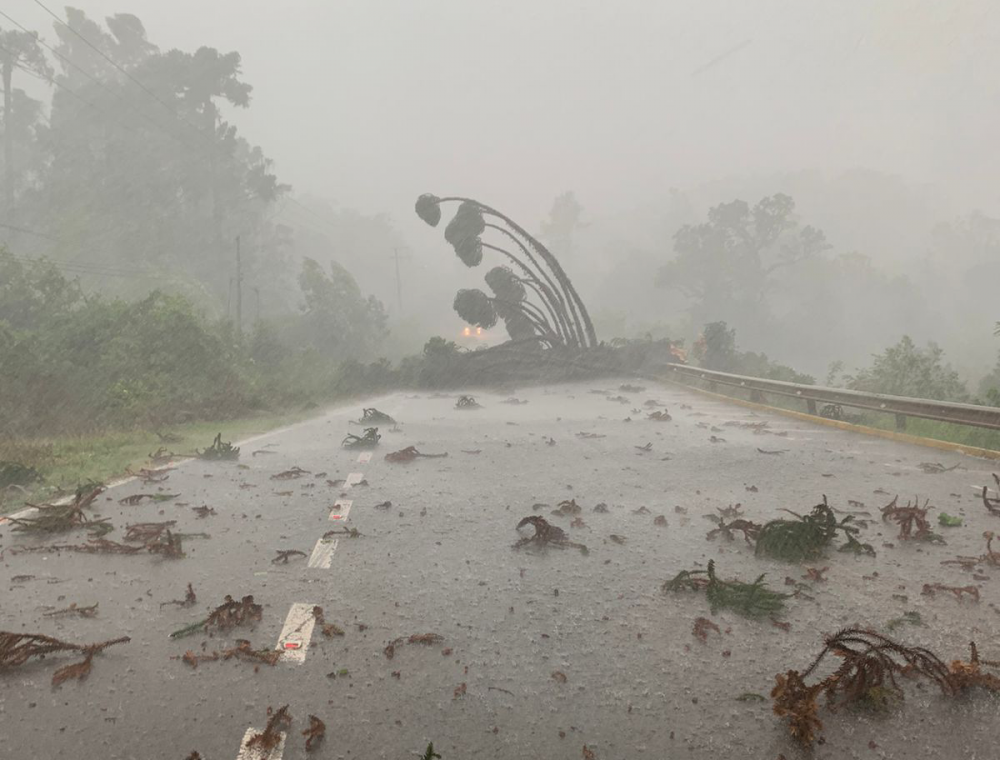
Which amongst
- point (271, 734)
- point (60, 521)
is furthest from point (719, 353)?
point (271, 734)

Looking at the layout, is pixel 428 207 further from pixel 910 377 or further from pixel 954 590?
pixel 954 590

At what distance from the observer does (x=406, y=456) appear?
9703mm

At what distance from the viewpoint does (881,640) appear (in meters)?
3.49

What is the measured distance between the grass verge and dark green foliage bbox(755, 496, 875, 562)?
7.28m

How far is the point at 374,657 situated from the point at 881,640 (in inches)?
103

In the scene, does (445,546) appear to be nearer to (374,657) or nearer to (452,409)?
(374,657)

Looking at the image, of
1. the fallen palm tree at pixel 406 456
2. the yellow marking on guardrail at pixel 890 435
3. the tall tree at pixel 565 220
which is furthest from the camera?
the tall tree at pixel 565 220

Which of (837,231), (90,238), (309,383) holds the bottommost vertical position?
(309,383)

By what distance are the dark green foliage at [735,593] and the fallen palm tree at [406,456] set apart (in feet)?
18.2

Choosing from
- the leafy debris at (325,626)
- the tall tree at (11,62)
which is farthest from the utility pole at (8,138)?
the leafy debris at (325,626)

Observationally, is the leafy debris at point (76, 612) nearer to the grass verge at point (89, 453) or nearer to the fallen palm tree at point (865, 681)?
the grass verge at point (89, 453)

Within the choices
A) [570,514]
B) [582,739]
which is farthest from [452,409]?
[582,739]

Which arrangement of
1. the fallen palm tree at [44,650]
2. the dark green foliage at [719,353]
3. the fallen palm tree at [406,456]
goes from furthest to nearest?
1. the dark green foliage at [719,353]
2. the fallen palm tree at [406,456]
3. the fallen palm tree at [44,650]

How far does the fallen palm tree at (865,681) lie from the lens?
9.60 ft
